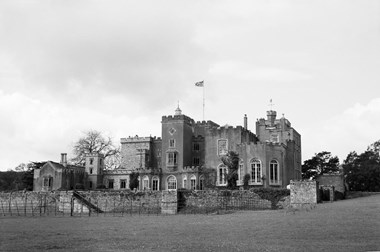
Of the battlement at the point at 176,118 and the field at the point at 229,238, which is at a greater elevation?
the battlement at the point at 176,118

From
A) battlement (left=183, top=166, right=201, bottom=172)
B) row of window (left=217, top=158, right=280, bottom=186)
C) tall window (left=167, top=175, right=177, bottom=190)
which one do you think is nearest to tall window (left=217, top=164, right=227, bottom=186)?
battlement (left=183, top=166, right=201, bottom=172)

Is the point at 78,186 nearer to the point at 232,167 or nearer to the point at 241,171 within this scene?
the point at 232,167

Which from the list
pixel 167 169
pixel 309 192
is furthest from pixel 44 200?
pixel 309 192

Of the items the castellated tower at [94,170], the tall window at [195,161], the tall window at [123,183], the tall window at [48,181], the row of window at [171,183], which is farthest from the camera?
the castellated tower at [94,170]

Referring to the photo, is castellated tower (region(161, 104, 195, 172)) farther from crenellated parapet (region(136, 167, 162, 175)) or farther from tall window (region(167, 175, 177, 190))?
tall window (region(167, 175, 177, 190))

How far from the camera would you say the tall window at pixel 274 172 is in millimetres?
56500

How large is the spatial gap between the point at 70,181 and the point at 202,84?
71.7 feet

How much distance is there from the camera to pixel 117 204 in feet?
173

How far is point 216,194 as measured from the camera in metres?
49.3

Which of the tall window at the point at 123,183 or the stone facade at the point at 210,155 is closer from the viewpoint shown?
the stone facade at the point at 210,155

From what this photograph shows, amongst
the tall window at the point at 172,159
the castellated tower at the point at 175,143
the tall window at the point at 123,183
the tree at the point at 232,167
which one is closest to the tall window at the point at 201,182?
the castellated tower at the point at 175,143

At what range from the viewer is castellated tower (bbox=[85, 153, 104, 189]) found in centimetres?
6988

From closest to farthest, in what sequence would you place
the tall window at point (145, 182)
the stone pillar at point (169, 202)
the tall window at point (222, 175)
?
the stone pillar at point (169, 202) < the tall window at point (222, 175) < the tall window at point (145, 182)

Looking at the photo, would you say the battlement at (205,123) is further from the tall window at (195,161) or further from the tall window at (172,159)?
the tall window at (172,159)
